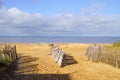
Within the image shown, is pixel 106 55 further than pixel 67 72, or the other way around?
pixel 106 55

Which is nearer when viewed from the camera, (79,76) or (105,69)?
(79,76)

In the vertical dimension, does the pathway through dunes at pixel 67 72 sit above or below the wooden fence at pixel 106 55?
below

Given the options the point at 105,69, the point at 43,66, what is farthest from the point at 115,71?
the point at 43,66

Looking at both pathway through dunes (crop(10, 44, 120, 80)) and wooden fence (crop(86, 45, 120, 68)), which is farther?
wooden fence (crop(86, 45, 120, 68))

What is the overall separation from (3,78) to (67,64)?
698 cm

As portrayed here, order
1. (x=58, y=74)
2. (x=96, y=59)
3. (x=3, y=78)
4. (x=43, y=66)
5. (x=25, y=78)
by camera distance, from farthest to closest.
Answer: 1. (x=96, y=59)
2. (x=43, y=66)
3. (x=58, y=74)
4. (x=25, y=78)
5. (x=3, y=78)

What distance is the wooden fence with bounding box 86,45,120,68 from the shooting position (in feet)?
66.5

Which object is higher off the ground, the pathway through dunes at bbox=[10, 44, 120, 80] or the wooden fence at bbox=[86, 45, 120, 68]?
the wooden fence at bbox=[86, 45, 120, 68]

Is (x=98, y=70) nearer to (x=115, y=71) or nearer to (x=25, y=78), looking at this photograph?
(x=115, y=71)

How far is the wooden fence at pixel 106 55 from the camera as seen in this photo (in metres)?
20.3

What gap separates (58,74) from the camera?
58.8 ft

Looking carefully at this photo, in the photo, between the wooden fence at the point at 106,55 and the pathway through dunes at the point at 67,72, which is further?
the wooden fence at the point at 106,55

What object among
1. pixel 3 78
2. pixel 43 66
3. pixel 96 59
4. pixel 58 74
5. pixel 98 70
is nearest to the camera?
pixel 3 78

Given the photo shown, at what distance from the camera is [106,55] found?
21.7 metres
